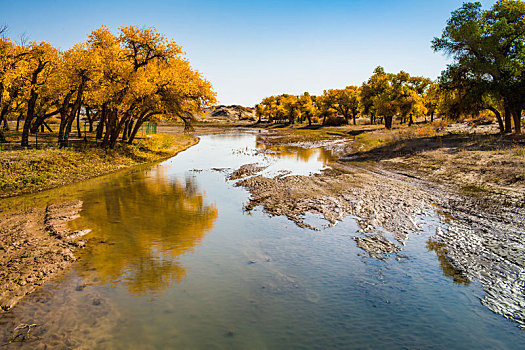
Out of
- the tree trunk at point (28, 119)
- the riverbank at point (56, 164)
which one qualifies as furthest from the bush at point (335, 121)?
the tree trunk at point (28, 119)

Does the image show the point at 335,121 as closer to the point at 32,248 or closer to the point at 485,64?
the point at 485,64

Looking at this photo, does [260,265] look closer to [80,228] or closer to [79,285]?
[79,285]

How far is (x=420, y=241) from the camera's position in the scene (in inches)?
422

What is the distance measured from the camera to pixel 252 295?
7.68 m

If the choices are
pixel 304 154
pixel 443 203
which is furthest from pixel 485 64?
pixel 443 203

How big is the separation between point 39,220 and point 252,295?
34.2ft

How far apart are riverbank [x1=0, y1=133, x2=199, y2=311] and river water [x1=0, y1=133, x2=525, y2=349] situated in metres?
0.63

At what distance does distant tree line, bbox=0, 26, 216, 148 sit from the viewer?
26078 mm

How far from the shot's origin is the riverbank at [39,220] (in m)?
8.38

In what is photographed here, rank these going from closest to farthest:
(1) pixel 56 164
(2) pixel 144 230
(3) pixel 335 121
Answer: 1. (2) pixel 144 230
2. (1) pixel 56 164
3. (3) pixel 335 121

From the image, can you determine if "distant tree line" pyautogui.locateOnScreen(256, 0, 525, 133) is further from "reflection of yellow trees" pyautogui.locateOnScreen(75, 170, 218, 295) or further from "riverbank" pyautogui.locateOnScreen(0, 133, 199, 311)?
"riverbank" pyautogui.locateOnScreen(0, 133, 199, 311)

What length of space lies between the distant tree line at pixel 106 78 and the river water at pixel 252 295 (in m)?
18.7

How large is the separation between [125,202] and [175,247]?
23.9ft

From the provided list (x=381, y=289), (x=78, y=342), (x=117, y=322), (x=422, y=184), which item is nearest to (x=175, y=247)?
(x=117, y=322)
